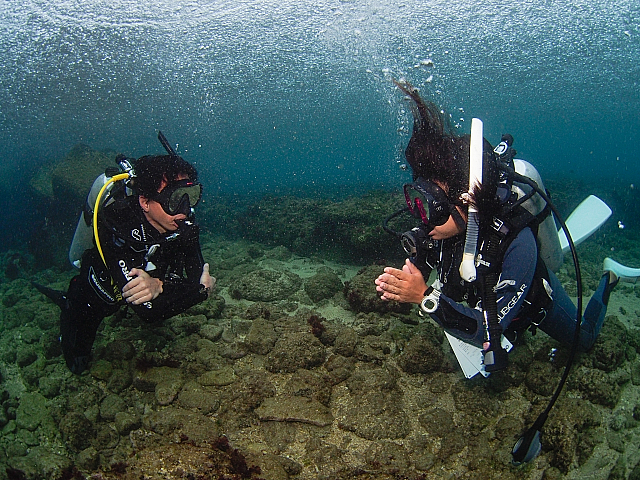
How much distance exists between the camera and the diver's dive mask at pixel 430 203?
273 centimetres

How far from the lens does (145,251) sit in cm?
383

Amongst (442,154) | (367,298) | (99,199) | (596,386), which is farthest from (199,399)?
(596,386)

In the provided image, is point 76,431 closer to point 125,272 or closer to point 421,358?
point 125,272

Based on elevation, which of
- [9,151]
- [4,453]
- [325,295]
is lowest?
[9,151]

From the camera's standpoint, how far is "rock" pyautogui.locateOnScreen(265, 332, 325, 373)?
415cm

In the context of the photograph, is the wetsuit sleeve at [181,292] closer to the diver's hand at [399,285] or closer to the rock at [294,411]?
the rock at [294,411]

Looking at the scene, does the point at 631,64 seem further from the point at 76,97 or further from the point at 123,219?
the point at 76,97

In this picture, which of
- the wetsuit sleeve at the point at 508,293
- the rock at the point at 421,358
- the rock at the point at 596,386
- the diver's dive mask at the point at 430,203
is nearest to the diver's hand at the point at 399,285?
the wetsuit sleeve at the point at 508,293

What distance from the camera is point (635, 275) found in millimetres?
4645

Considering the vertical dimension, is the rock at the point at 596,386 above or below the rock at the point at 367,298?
above

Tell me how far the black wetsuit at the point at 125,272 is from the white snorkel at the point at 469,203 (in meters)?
2.79

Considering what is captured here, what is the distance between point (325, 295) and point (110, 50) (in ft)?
54.5

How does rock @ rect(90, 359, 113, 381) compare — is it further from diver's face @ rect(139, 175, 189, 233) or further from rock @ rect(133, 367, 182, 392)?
diver's face @ rect(139, 175, 189, 233)

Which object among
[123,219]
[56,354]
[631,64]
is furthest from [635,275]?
[631,64]
